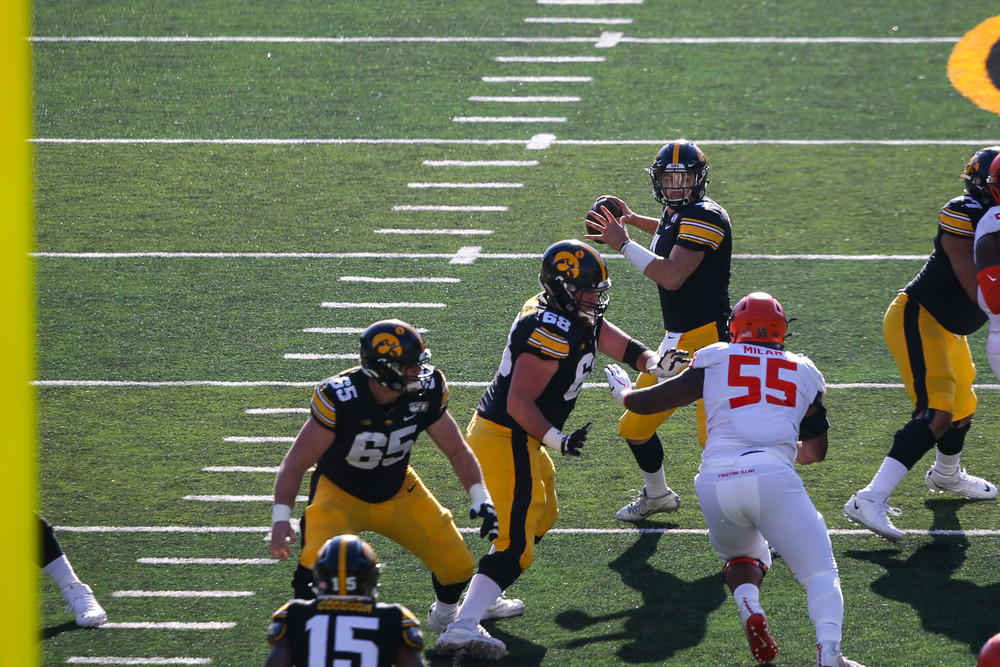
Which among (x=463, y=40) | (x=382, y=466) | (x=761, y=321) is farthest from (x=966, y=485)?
(x=463, y=40)

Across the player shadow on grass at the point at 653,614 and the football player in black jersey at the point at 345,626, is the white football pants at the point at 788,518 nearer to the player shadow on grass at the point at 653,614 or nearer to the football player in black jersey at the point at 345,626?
the player shadow on grass at the point at 653,614

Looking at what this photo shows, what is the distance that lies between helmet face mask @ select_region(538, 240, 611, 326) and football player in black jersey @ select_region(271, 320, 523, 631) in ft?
2.30

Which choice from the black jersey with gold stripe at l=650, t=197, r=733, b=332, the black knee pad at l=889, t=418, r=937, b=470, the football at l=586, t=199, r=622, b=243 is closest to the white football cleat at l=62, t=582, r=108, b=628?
the football at l=586, t=199, r=622, b=243

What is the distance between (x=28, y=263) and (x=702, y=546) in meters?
4.31

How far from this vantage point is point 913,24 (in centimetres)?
1400

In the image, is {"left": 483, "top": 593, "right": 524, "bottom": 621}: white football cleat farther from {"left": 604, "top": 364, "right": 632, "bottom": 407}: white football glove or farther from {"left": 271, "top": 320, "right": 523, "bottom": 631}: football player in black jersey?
{"left": 604, "top": 364, "right": 632, "bottom": 407}: white football glove

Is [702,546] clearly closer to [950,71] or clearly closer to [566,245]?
[566,245]

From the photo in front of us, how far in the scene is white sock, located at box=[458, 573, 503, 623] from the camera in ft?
16.9

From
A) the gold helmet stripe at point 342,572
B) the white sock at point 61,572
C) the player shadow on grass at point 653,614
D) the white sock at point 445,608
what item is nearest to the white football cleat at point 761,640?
the player shadow on grass at point 653,614

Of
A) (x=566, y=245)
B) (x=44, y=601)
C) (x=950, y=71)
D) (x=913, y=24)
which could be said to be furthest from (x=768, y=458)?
(x=913, y=24)

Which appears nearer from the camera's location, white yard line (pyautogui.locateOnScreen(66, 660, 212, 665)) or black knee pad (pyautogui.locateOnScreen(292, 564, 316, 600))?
black knee pad (pyautogui.locateOnScreen(292, 564, 316, 600))

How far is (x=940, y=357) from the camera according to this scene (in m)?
6.38

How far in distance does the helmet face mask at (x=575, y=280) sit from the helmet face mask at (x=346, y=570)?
6.33ft

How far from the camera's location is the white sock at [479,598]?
5.16m
